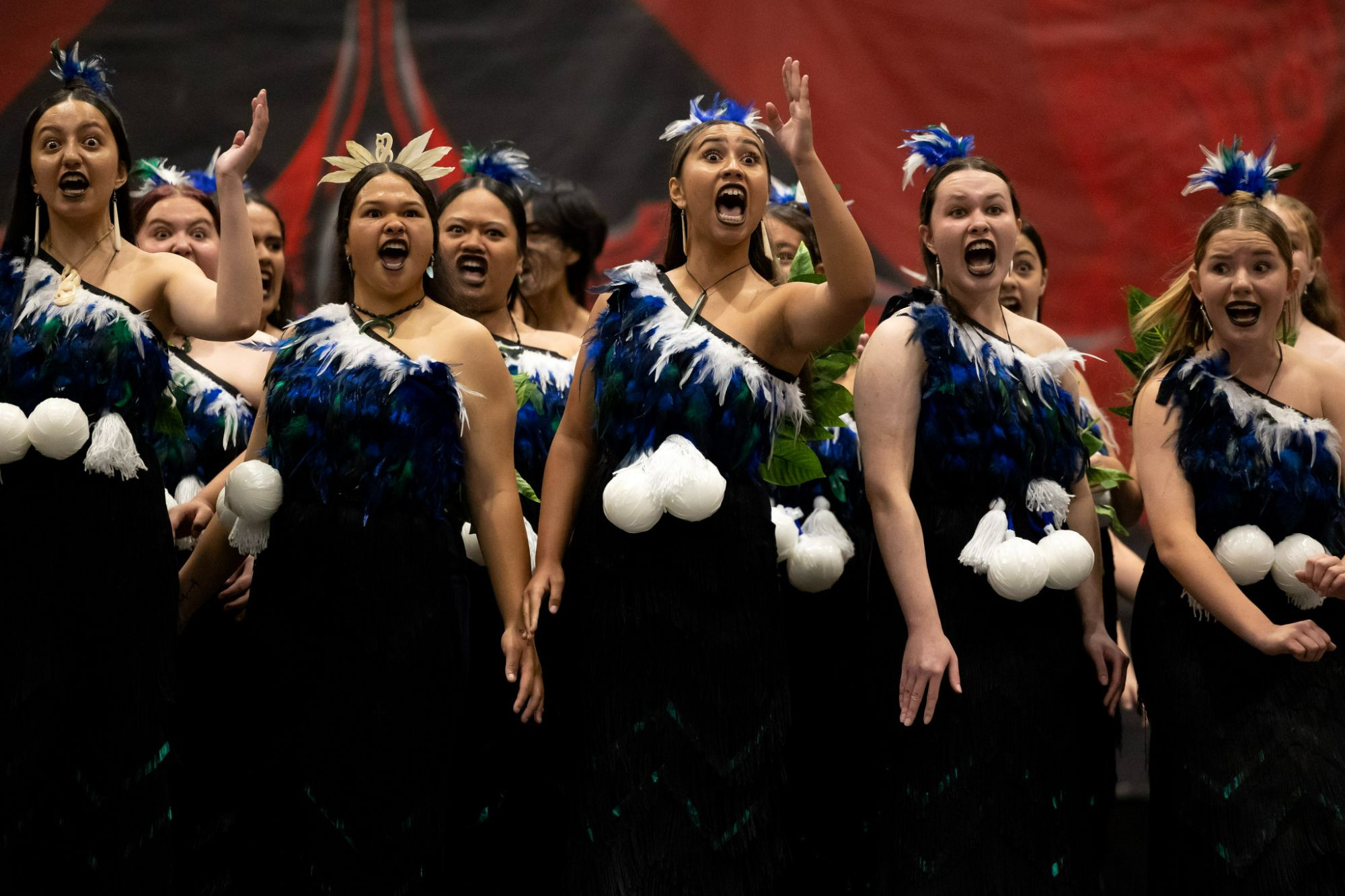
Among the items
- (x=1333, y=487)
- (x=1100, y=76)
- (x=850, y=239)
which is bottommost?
(x=1333, y=487)

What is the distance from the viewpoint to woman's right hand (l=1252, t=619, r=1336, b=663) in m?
2.80

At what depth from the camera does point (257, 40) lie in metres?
5.14

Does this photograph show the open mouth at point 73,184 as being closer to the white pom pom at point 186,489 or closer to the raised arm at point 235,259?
the raised arm at point 235,259

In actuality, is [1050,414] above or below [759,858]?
above

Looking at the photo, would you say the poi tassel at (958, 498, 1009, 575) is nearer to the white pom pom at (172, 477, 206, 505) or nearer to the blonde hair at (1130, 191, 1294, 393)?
the blonde hair at (1130, 191, 1294, 393)

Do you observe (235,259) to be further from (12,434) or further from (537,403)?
(537,403)

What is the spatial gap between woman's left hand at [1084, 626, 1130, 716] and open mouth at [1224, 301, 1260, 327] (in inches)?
29.5

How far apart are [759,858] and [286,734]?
101 centimetres

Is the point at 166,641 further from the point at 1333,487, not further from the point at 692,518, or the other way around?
the point at 1333,487

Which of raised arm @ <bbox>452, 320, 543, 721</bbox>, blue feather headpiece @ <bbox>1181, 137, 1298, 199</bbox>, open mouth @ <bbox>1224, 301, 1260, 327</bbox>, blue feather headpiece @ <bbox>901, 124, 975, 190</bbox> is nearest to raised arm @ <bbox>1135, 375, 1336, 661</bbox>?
open mouth @ <bbox>1224, 301, 1260, 327</bbox>

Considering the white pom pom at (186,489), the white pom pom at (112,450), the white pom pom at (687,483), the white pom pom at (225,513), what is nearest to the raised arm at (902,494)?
the white pom pom at (687,483)

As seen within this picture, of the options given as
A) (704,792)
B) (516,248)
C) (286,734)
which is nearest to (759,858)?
(704,792)

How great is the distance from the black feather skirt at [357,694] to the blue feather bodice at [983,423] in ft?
3.46

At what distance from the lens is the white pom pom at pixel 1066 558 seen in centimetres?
287
